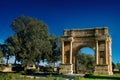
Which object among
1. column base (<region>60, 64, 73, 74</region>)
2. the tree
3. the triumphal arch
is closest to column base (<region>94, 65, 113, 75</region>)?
the triumphal arch

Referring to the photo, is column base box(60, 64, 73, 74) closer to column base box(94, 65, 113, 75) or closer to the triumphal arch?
the triumphal arch

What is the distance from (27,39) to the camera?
44719 mm

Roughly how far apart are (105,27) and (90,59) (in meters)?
46.1

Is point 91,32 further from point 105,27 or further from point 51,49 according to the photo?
point 51,49

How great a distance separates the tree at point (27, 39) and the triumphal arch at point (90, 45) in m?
6.55

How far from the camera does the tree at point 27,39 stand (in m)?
43.8

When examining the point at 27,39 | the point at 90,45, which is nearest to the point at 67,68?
the point at 90,45

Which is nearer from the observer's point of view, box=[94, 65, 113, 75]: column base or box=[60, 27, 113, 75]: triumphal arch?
box=[94, 65, 113, 75]: column base

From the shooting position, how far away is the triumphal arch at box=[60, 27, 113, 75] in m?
38.1

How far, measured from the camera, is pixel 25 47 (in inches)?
1738

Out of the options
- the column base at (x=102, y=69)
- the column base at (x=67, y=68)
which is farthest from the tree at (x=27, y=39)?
the column base at (x=102, y=69)

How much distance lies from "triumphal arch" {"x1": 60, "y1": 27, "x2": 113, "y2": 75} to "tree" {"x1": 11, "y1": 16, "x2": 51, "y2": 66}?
6.55m

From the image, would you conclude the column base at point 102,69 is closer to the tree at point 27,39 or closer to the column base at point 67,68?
the column base at point 67,68

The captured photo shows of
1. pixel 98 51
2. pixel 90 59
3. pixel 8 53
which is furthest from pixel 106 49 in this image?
pixel 90 59
